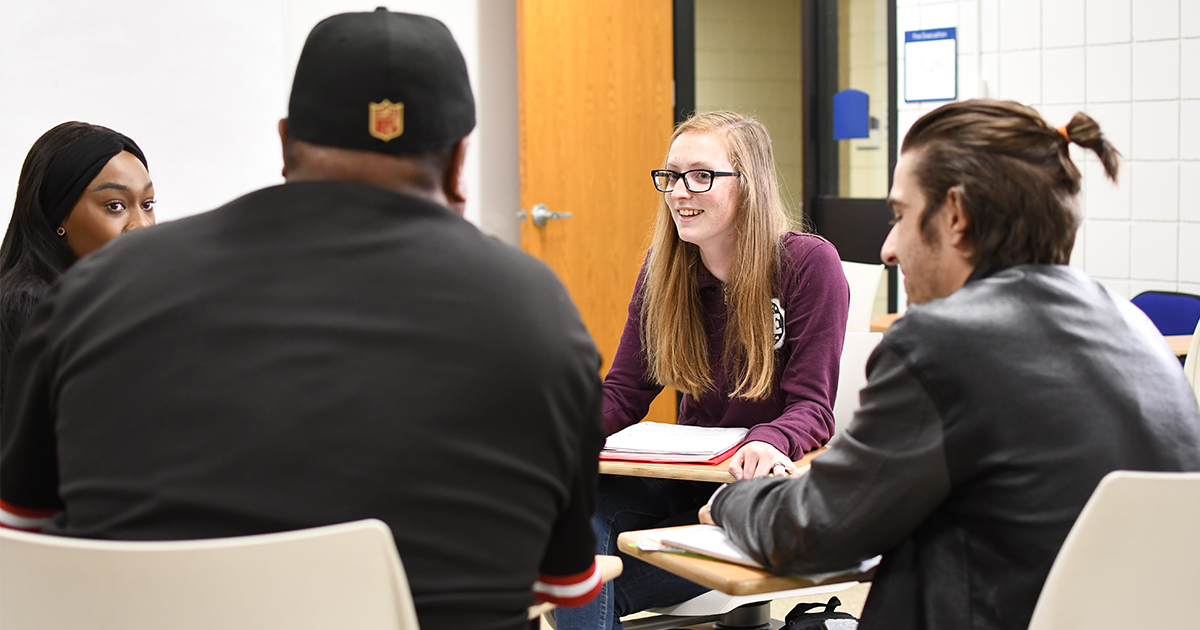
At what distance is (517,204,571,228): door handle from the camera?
14.6 feet

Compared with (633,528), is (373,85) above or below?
above

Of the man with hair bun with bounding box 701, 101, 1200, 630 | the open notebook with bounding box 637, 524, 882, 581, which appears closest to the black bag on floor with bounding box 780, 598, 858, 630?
the open notebook with bounding box 637, 524, 882, 581

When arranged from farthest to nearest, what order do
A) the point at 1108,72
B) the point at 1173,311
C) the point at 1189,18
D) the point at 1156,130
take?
the point at 1108,72, the point at 1156,130, the point at 1189,18, the point at 1173,311

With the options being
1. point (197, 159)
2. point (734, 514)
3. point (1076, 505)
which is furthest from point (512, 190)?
point (1076, 505)

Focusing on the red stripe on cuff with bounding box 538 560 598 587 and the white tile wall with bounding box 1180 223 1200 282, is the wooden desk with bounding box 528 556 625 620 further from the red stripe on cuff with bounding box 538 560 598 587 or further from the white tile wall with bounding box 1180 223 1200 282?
the white tile wall with bounding box 1180 223 1200 282

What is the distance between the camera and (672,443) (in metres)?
→ 1.96

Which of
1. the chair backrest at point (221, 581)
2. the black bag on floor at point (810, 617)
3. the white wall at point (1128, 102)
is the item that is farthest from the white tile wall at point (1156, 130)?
the chair backrest at point (221, 581)

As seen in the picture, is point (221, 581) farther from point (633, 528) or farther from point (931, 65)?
point (931, 65)

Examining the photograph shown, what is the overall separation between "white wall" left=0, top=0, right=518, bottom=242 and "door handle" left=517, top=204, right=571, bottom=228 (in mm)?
1049

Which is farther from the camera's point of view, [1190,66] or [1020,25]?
[1020,25]

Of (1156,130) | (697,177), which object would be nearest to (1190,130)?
(1156,130)

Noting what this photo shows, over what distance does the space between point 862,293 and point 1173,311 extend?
46.1 inches

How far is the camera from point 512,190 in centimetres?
478

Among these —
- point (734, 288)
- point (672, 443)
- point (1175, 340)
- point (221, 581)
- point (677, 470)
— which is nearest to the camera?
point (221, 581)
